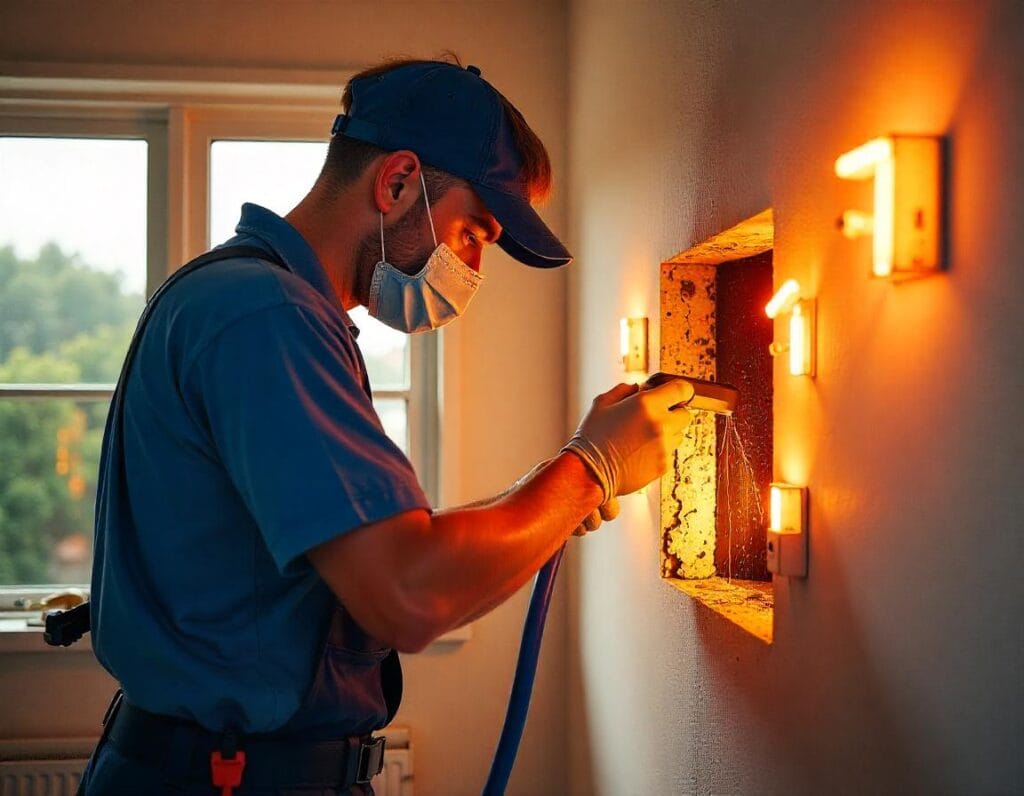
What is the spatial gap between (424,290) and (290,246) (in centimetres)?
20

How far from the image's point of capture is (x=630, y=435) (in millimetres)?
1301

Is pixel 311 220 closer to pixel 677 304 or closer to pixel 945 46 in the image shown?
pixel 945 46

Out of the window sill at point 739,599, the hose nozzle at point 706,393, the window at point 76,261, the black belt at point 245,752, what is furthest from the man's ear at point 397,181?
the window at point 76,261

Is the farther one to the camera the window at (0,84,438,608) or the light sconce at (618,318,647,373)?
the window at (0,84,438,608)

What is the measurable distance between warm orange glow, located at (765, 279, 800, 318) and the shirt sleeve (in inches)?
23.7

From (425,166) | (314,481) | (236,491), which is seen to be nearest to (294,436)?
(314,481)

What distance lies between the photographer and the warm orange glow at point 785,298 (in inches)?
51.5

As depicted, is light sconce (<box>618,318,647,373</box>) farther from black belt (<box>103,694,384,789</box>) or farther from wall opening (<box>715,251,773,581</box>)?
black belt (<box>103,694,384,789</box>)

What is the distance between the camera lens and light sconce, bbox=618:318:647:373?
2039 mm

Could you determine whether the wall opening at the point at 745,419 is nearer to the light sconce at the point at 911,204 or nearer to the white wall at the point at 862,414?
the white wall at the point at 862,414

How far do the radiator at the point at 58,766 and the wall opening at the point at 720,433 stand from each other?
1341 mm

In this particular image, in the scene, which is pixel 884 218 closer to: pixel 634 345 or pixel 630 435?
pixel 630 435

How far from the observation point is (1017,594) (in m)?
0.83

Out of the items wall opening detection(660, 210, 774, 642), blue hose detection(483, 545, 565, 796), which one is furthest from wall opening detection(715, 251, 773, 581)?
blue hose detection(483, 545, 565, 796)
